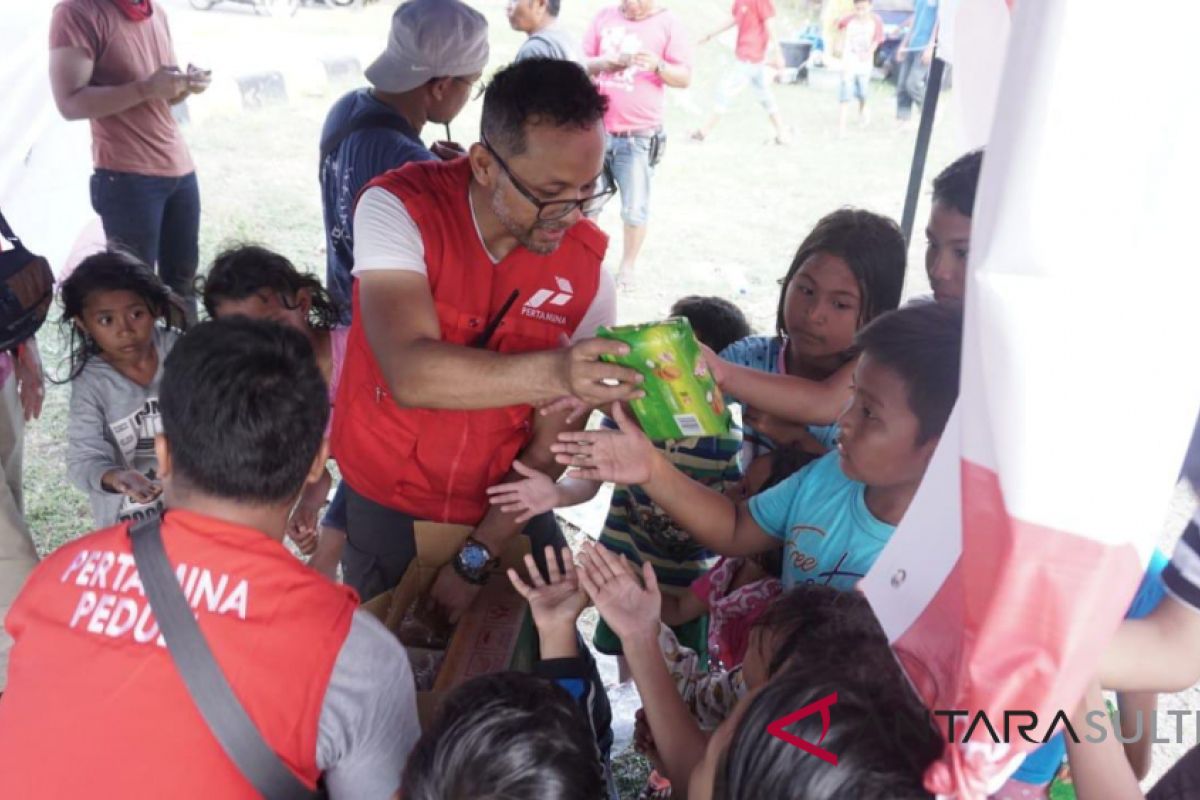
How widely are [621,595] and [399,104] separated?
213cm

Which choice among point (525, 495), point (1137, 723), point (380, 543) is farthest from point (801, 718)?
point (380, 543)

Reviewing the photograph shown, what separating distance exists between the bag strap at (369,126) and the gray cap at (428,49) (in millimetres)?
115

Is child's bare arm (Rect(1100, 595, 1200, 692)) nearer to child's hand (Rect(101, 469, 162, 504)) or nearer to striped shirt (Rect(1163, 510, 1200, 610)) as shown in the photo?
striped shirt (Rect(1163, 510, 1200, 610))

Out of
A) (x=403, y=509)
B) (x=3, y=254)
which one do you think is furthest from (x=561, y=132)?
(x=3, y=254)

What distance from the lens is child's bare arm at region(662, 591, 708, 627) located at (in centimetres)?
241

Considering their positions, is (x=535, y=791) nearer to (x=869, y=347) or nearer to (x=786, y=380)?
(x=869, y=347)

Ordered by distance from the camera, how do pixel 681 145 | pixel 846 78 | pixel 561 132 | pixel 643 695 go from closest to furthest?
pixel 643 695 → pixel 561 132 → pixel 681 145 → pixel 846 78

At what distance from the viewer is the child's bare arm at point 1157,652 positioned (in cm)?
124

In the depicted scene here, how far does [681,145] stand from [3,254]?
8838 mm

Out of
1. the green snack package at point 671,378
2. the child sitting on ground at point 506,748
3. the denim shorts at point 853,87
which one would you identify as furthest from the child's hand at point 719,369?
the denim shorts at point 853,87

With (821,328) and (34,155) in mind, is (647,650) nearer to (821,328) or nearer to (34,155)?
(821,328)

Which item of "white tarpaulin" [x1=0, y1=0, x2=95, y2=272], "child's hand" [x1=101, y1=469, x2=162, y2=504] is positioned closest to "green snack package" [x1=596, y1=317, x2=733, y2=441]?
"child's hand" [x1=101, y1=469, x2=162, y2=504]

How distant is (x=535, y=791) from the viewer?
121 cm

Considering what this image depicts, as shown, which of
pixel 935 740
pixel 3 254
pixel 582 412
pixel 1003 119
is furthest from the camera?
pixel 3 254
